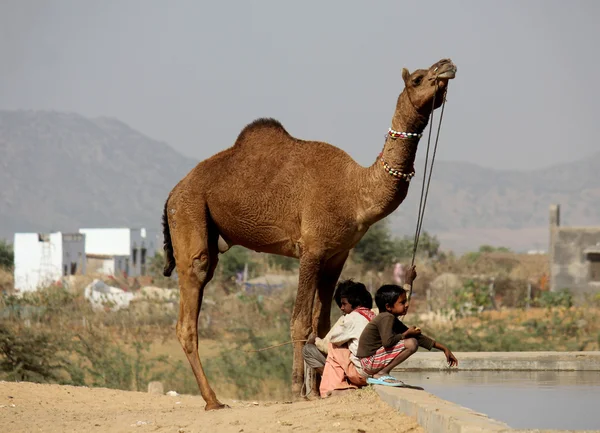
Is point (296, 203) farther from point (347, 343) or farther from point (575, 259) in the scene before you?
point (575, 259)

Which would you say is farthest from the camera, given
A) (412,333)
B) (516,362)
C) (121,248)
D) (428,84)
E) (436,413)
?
(121,248)

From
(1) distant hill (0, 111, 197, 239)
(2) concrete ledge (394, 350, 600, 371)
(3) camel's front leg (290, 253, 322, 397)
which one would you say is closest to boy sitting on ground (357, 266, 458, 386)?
(3) camel's front leg (290, 253, 322, 397)

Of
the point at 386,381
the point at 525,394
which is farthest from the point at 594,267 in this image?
the point at 386,381

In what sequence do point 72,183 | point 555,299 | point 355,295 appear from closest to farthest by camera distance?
point 355,295 → point 555,299 → point 72,183

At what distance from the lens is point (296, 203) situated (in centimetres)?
985

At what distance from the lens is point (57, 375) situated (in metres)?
18.7

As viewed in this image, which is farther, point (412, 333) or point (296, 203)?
point (296, 203)

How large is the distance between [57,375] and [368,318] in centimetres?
1054

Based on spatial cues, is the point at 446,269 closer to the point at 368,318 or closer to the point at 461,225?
the point at 368,318

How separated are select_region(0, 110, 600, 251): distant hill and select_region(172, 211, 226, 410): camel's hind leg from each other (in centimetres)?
12062

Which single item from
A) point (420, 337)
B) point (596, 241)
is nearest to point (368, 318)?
point (420, 337)

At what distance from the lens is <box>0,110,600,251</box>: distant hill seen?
146 metres

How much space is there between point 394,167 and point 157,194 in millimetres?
163539

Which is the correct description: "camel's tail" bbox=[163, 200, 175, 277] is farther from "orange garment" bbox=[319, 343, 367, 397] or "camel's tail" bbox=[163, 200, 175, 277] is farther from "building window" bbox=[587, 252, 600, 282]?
"building window" bbox=[587, 252, 600, 282]
